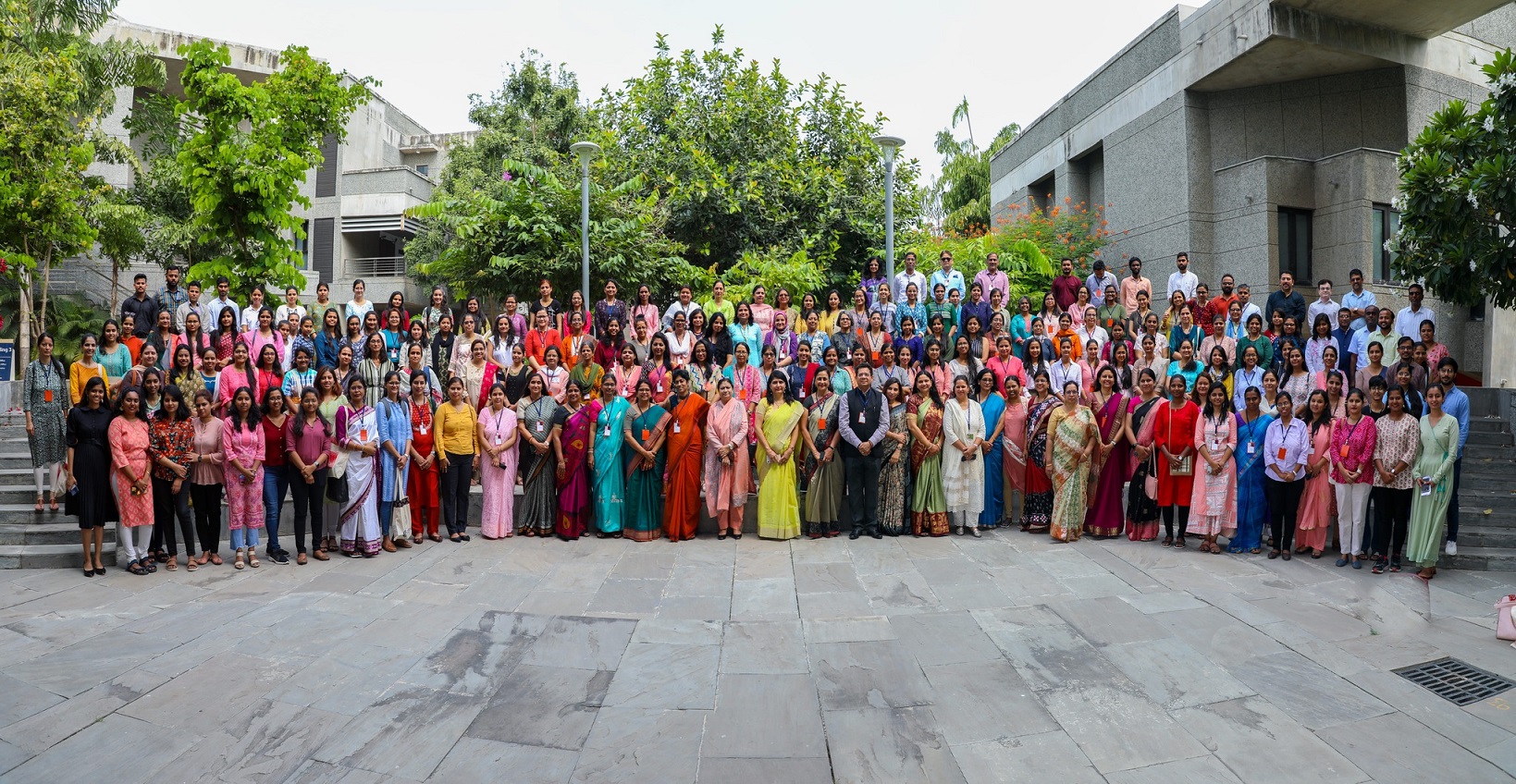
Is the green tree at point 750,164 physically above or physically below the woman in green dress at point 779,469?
above

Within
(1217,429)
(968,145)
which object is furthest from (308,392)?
(968,145)

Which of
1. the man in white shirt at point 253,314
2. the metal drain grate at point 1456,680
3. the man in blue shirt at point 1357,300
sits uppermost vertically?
the man in blue shirt at point 1357,300

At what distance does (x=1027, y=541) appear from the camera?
925cm

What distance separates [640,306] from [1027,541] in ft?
19.4

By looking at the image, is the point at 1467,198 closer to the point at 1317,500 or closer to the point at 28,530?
the point at 1317,500

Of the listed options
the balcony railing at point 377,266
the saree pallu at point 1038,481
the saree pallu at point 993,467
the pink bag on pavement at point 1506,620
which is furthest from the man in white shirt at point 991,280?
the balcony railing at point 377,266

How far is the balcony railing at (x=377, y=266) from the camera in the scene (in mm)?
28250

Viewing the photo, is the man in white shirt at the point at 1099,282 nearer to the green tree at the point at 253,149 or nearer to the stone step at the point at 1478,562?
the stone step at the point at 1478,562

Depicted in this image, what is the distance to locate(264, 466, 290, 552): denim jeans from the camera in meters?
8.34

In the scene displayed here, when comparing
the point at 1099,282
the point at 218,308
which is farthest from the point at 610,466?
the point at 1099,282

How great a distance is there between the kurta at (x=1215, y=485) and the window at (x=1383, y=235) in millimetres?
9025

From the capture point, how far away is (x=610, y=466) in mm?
9445

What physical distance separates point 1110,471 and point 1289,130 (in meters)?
Answer: 11.0

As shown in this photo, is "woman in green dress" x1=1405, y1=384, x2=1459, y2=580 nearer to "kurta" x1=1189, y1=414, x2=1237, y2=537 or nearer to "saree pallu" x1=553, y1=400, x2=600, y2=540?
"kurta" x1=1189, y1=414, x2=1237, y2=537
